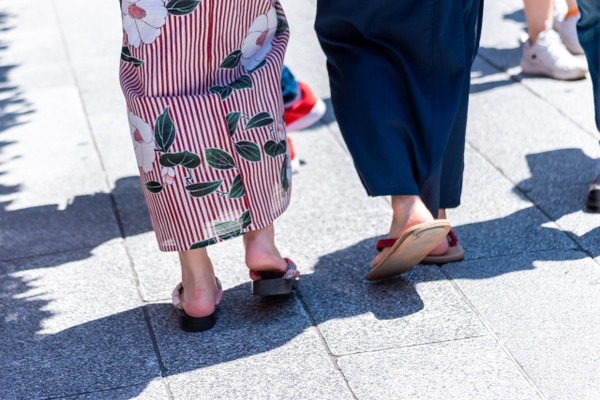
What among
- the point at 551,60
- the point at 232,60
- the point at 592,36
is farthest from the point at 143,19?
the point at 551,60

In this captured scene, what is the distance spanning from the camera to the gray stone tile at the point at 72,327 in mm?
3139

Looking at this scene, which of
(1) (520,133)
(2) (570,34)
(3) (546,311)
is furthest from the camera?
(2) (570,34)

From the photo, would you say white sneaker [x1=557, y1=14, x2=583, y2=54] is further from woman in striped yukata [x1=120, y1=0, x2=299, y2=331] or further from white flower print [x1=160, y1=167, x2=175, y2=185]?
white flower print [x1=160, y1=167, x2=175, y2=185]

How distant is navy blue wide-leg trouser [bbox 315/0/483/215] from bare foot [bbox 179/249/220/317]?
0.58 meters

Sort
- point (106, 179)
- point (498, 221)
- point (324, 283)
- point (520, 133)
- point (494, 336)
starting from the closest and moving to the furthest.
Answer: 1. point (494, 336)
2. point (324, 283)
3. point (498, 221)
4. point (106, 179)
5. point (520, 133)

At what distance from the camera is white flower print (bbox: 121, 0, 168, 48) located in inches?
121

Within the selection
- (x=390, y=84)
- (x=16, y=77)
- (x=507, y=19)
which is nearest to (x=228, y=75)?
(x=390, y=84)

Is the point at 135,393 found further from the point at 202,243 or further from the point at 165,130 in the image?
the point at 165,130

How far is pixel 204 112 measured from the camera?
3162 millimetres

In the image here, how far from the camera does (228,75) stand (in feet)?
10.6

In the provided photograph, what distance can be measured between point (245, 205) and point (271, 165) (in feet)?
0.48

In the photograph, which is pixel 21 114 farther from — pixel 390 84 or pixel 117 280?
pixel 390 84

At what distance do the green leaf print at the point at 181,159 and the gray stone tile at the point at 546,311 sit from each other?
99cm

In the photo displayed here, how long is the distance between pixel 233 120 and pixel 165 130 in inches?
7.8
